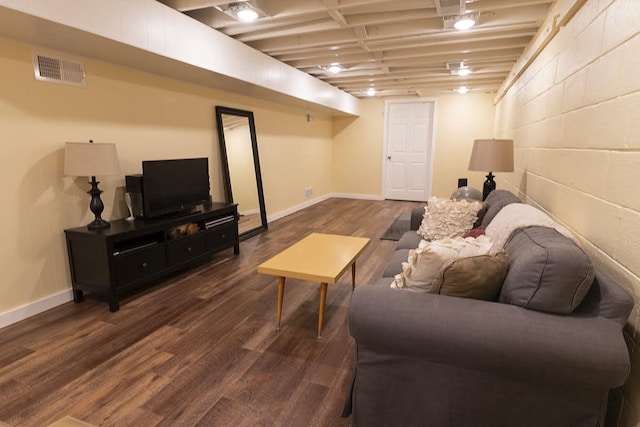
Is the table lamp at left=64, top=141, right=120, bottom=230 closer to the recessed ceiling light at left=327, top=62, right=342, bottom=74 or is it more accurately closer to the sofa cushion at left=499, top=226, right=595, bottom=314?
the sofa cushion at left=499, top=226, right=595, bottom=314

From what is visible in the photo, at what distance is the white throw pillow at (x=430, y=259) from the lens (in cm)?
144

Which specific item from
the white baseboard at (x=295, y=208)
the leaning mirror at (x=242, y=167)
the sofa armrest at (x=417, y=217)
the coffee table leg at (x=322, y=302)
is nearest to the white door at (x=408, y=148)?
the white baseboard at (x=295, y=208)

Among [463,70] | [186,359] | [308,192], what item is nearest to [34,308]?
[186,359]

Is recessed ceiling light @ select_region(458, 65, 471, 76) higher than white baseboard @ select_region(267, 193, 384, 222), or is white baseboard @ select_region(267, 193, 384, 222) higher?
recessed ceiling light @ select_region(458, 65, 471, 76)

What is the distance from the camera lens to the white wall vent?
2.48 meters

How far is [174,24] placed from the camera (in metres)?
2.81

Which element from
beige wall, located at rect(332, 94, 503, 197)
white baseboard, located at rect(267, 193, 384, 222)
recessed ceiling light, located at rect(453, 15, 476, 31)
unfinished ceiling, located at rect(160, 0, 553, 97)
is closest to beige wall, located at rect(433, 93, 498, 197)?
beige wall, located at rect(332, 94, 503, 197)

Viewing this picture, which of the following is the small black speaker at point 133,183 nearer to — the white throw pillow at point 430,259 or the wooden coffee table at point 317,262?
the wooden coffee table at point 317,262

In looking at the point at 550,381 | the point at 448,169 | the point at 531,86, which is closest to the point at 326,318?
the point at 550,381

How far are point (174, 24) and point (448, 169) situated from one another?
5.92 metres

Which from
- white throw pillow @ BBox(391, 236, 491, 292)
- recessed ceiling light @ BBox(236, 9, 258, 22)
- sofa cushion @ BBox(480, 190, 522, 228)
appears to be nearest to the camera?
white throw pillow @ BBox(391, 236, 491, 292)

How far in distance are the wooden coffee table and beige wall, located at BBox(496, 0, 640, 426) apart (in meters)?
1.35

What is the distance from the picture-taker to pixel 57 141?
104 inches

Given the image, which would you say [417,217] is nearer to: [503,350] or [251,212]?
[503,350]
